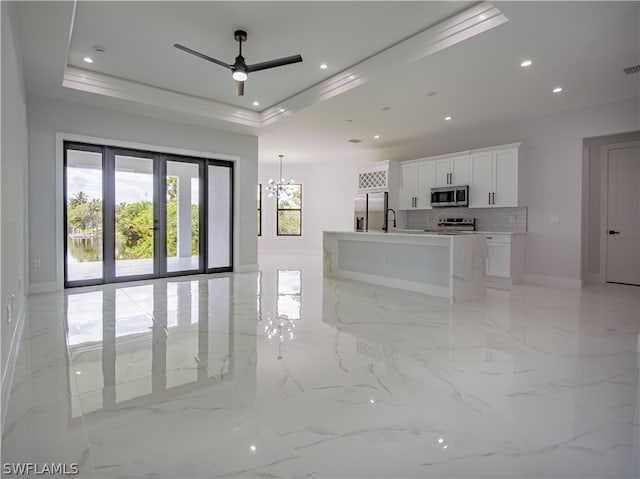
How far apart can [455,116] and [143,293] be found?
5.67 m

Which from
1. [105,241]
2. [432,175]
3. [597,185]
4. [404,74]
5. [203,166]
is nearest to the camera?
[404,74]

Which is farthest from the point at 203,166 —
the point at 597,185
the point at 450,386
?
the point at 597,185

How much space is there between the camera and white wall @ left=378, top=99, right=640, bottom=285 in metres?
5.90

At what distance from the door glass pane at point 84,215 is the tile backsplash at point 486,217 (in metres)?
6.17

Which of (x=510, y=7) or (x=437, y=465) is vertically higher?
(x=510, y=7)

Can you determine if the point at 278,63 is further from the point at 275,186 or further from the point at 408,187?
the point at 275,186

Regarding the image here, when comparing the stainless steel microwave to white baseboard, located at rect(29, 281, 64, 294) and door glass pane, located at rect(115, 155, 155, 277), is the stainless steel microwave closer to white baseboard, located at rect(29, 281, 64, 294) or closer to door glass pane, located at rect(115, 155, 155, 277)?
door glass pane, located at rect(115, 155, 155, 277)

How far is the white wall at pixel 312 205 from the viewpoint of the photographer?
10.6 m

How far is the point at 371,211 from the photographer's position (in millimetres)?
8789

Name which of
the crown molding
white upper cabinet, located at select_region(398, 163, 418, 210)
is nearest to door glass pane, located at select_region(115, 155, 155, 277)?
the crown molding

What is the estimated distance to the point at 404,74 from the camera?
4570 mm

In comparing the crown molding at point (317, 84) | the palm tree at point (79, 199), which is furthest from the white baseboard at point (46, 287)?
the crown molding at point (317, 84)

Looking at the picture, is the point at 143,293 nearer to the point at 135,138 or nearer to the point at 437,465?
the point at 135,138

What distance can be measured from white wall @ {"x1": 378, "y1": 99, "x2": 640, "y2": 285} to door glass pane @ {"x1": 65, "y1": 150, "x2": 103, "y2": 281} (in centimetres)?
698
